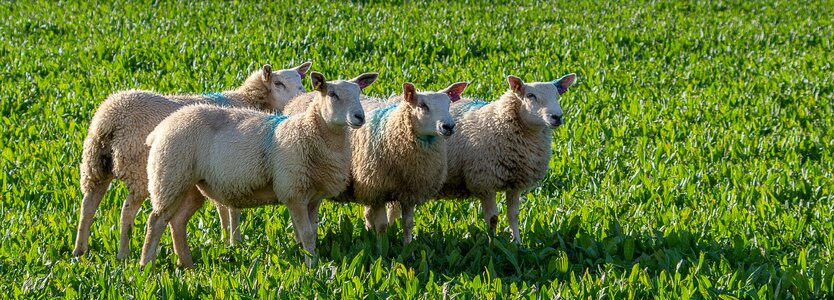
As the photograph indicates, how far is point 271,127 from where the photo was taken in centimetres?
775

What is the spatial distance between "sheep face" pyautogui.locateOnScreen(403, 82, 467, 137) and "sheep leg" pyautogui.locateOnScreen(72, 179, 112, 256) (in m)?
2.21

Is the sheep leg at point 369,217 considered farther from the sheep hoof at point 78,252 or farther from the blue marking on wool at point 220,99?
the sheep hoof at point 78,252

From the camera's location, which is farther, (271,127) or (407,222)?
(407,222)

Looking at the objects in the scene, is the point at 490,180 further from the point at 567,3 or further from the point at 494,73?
the point at 567,3

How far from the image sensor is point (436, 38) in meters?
17.9

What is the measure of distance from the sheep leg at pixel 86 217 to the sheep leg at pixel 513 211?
274cm

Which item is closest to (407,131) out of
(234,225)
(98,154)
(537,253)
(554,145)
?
(537,253)

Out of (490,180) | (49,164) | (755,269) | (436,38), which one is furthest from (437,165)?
(436,38)

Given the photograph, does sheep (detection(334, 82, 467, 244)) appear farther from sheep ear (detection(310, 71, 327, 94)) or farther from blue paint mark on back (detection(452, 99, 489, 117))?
blue paint mark on back (detection(452, 99, 489, 117))

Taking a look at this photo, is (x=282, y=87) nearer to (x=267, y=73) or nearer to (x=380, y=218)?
(x=267, y=73)

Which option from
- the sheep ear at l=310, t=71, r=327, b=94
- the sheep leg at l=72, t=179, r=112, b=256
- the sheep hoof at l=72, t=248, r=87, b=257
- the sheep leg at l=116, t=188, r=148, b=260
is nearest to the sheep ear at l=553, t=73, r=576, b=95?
the sheep ear at l=310, t=71, r=327, b=94

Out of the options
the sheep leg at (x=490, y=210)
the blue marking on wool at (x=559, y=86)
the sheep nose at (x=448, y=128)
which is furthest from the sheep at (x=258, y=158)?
the blue marking on wool at (x=559, y=86)

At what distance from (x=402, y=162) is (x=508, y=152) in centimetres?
83

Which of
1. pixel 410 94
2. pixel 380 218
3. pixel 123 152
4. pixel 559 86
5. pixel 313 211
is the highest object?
pixel 410 94
